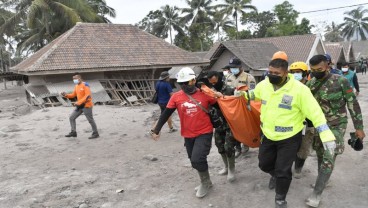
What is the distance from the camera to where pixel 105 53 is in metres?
17.1

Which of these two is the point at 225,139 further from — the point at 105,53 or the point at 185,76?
the point at 105,53

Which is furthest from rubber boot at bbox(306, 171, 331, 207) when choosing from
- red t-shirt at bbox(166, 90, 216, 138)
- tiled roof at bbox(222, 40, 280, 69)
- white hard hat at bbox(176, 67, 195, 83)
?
tiled roof at bbox(222, 40, 280, 69)

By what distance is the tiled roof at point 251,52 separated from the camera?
66.7ft

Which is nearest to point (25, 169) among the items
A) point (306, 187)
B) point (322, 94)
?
point (306, 187)

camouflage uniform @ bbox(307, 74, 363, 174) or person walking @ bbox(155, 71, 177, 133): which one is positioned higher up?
camouflage uniform @ bbox(307, 74, 363, 174)

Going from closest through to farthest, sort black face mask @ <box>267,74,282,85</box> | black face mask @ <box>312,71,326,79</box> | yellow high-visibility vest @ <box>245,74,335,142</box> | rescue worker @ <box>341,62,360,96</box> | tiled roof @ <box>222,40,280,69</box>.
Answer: yellow high-visibility vest @ <box>245,74,335,142</box> → black face mask @ <box>267,74,282,85</box> → black face mask @ <box>312,71,326,79</box> → rescue worker @ <box>341,62,360,96</box> → tiled roof @ <box>222,40,280,69</box>

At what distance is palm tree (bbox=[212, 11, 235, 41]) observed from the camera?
4124cm

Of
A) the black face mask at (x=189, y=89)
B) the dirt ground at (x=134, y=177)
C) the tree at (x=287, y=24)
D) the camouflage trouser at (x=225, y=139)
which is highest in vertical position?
the tree at (x=287, y=24)

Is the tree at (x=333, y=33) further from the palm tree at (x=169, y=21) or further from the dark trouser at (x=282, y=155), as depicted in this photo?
the dark trouser at (x=282, y=155)

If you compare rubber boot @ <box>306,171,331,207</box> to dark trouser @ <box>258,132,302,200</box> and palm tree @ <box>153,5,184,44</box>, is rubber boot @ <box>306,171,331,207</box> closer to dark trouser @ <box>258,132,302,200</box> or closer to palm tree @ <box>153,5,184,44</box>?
dark trouser @ <box>258,132,302,200</box>

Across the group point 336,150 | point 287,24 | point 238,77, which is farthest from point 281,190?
point 287,24

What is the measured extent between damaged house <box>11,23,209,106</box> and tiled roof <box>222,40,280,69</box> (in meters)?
2.34

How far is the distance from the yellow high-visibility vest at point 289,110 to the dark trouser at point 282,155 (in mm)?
69

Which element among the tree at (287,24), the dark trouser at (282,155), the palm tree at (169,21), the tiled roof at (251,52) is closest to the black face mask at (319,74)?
the dark trouser at (282,155)
